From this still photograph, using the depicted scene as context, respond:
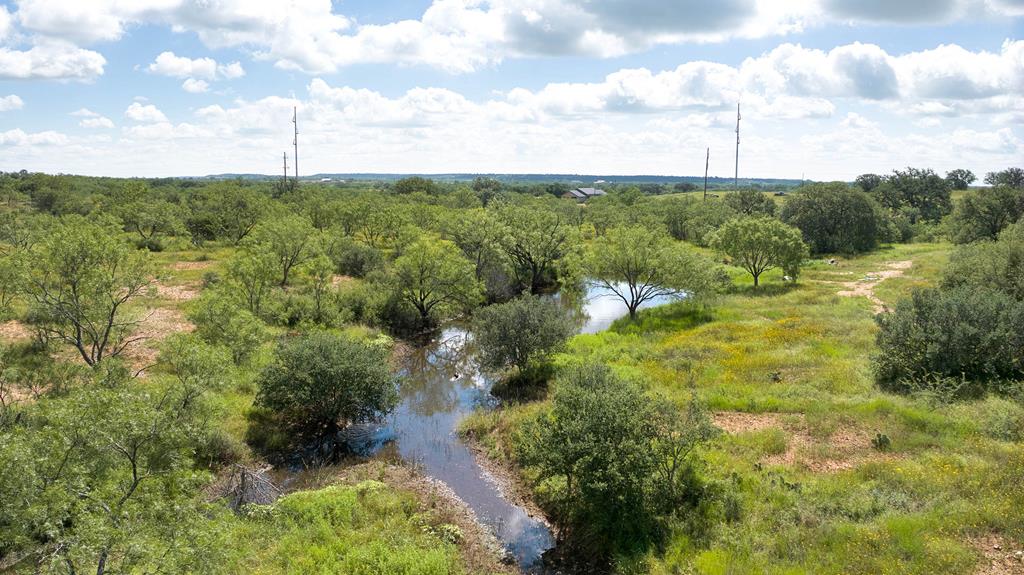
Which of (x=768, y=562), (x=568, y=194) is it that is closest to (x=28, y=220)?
(x=768, y=562)

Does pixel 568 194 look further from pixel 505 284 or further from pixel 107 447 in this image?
pixel 107 447

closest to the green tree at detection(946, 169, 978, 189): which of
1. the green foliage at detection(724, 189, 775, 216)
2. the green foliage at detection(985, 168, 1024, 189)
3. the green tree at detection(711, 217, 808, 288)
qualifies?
the green foliage at detection(985, 168, 1024, 189)

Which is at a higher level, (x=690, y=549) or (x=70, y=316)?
(x=70, y=316)

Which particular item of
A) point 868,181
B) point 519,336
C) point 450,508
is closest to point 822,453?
point 450,508

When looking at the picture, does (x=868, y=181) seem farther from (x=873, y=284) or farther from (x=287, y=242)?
(x=287, y=242)

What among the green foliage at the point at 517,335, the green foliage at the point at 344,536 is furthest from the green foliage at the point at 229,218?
the green foliage at the point at 344,536

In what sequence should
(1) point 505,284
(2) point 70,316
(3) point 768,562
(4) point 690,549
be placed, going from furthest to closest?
(1) point 505,284, (2) point 70,316, (4) point 690,549, (3) point 768,562

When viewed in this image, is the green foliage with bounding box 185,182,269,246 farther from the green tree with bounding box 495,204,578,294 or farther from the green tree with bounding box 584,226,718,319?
the green tree with bounding box 584,226,718,319
